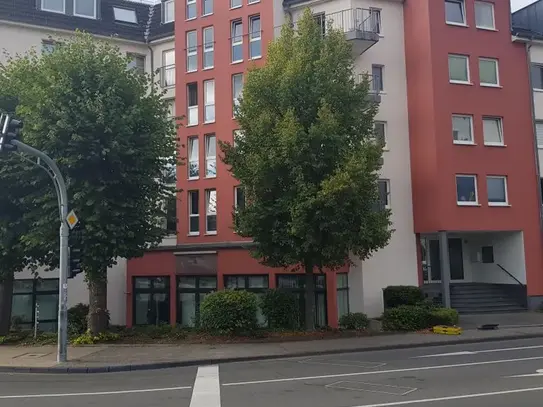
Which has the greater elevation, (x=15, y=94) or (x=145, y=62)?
(x=145, y=62)

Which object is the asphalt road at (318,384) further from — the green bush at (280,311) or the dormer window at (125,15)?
the dormer window at (125,15)

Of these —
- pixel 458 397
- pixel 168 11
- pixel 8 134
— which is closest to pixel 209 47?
pixel 168 11

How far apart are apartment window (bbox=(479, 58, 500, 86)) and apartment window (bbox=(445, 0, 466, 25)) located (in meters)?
2.06

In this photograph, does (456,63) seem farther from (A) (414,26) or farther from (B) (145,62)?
(B) (145,62)

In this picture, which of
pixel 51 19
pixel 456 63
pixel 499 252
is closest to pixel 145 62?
pixel 51 19

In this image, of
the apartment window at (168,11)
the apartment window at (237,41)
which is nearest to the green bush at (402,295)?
the apartment window at (237,41)

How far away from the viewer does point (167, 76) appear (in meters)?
31.2

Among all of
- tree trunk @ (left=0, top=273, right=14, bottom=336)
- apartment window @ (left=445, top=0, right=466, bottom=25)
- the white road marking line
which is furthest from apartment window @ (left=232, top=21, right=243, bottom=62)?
the white road marking line

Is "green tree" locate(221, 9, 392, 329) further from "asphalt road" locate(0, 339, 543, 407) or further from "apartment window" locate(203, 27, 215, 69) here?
"apartment window" locate(203, 27, 215, 69)

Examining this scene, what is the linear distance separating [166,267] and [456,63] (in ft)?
53.0

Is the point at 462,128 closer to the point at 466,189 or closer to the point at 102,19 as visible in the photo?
the point at 466,189

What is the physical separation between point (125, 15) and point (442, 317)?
77.7ft

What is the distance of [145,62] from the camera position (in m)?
32.8

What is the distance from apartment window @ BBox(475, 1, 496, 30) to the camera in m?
28.2
